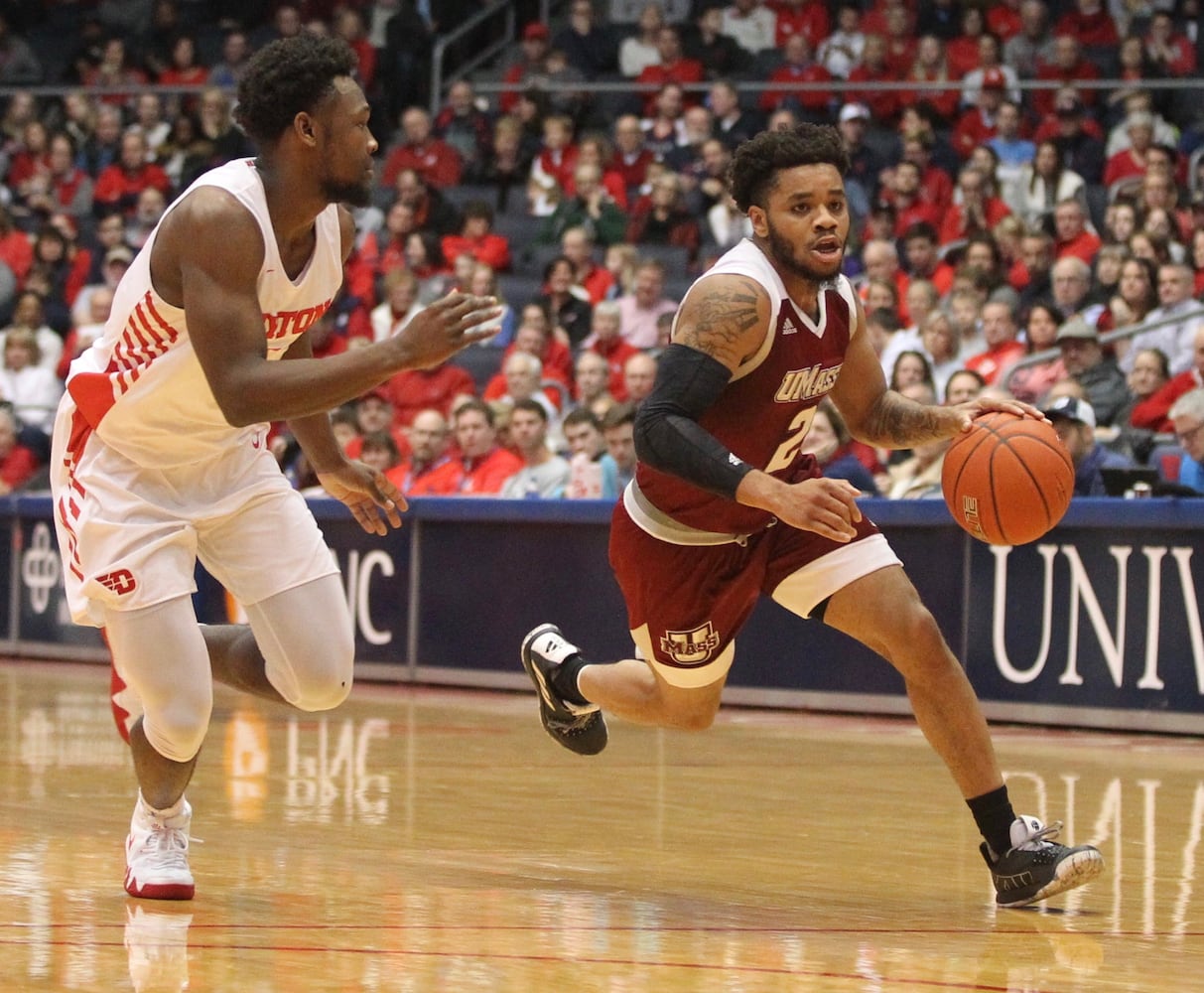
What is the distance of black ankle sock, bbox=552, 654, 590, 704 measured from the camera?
664 cm

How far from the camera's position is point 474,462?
12.5m

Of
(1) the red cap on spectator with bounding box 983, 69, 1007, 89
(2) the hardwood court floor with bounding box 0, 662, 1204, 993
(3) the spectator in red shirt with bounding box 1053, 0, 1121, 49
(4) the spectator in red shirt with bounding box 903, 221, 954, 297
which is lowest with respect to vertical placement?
(2) the hardwood court floor with bounding box 0, 662, 1204, 993

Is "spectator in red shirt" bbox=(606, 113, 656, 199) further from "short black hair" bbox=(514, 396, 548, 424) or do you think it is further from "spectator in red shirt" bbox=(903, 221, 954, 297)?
"short black hair" bbox=(514, 396, 548, 424)

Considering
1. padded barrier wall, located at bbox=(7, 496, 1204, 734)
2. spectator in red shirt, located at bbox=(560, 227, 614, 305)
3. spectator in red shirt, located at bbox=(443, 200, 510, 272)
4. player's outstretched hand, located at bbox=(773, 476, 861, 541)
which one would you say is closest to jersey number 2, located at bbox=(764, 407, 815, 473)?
player's outstretched hand, located at bbox=(773, 476, 861, 541)

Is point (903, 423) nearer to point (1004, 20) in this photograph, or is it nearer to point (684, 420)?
point (684, 420)

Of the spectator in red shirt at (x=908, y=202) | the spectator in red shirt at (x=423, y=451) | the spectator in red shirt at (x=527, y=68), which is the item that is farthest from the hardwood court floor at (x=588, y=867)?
the spectator in red shirt at (x=527, y=68)

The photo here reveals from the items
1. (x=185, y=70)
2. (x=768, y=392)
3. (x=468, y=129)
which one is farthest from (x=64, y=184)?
(x=768, y=392)

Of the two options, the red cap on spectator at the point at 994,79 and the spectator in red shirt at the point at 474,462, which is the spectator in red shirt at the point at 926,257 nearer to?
the red cap on spectator at the point at 994,79

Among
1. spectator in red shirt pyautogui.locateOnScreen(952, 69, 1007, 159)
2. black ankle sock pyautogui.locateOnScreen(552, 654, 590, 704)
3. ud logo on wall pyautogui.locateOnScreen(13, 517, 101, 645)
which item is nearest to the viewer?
black ankle sock pyautogui.locateOnScreen(552, 654, 590, 704)

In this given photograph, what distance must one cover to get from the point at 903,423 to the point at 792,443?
32 centimetres

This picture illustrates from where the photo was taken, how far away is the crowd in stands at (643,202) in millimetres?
11984

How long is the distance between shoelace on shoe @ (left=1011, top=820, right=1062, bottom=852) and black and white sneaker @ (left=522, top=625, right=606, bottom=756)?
5.52 feet

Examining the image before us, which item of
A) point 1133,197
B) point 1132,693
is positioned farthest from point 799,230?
point 1133,197

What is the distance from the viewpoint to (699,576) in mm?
5922
